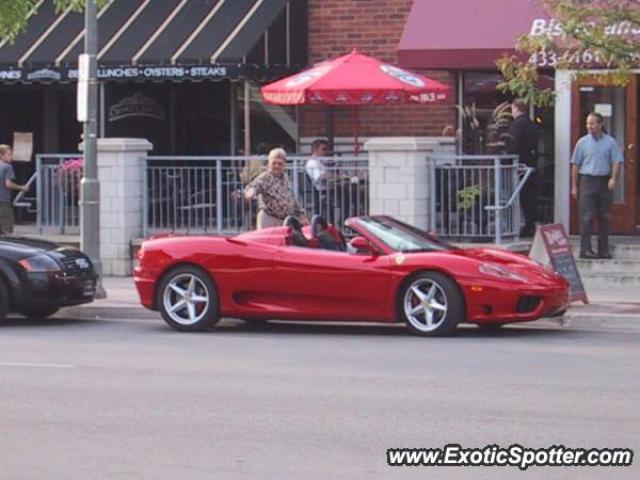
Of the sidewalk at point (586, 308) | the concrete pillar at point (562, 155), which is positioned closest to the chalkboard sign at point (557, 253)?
the sidewalk at point (586, 308)

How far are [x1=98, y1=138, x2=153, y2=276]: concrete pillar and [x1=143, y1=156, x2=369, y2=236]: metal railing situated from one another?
224 mm

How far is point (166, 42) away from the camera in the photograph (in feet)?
70.7

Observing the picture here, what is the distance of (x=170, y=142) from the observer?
23672mm

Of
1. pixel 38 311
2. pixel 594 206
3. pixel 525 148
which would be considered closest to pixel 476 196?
pixel 525 148

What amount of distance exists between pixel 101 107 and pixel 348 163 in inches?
204

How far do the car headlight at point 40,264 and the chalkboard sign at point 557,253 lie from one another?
538 cm

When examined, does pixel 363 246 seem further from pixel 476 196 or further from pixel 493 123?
pixel 493 123

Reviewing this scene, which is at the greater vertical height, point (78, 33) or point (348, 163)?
point (78, 33)

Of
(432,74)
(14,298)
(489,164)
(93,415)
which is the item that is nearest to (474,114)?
(432,74)

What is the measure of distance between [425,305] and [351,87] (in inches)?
226

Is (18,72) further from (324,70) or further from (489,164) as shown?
(489,164)

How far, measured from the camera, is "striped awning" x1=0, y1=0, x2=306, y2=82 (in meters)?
21.1

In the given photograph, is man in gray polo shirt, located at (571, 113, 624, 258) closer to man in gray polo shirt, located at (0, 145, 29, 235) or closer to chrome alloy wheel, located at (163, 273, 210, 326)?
chrome alloy wheel, located at (163, 273, 210, 326)

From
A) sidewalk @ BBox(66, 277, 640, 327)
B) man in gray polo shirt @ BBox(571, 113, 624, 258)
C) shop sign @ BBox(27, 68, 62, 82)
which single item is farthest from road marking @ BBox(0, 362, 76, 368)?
shop sign @ BBox(27, 68, 62, 82)
